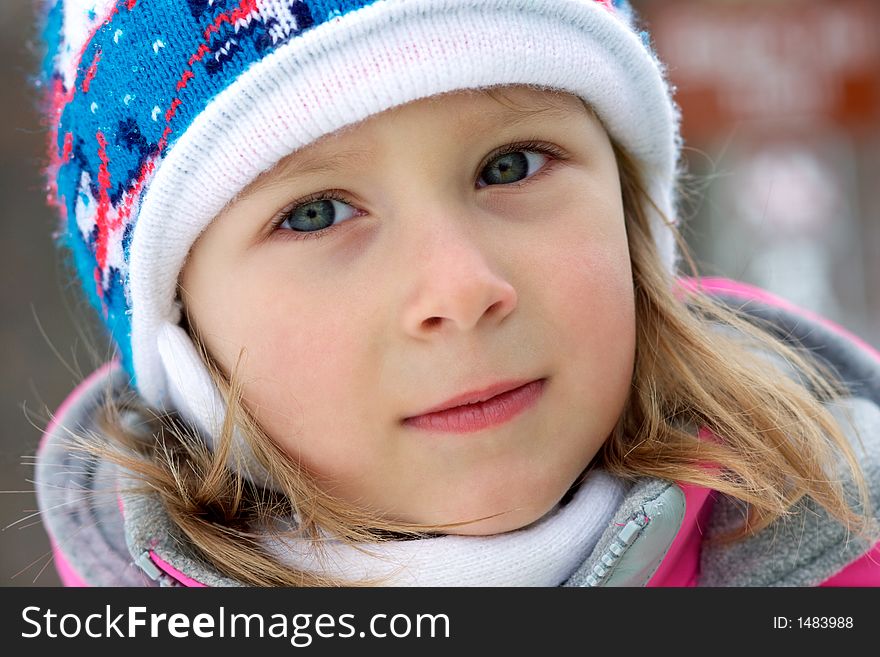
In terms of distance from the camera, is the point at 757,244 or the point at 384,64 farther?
the point at 757,244

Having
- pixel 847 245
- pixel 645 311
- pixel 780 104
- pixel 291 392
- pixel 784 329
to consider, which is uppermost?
pixel 291 392

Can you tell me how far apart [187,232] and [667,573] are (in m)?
0.70

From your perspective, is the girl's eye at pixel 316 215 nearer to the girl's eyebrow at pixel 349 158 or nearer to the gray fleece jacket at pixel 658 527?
the girl's eyebrow at pixel 349 158

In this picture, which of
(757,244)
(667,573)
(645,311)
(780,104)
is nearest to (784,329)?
(645,311)

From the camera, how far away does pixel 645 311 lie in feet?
3.89

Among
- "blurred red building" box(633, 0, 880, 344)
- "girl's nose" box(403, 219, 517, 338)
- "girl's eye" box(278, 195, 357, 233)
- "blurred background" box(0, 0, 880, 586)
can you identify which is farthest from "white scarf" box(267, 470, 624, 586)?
"blurred red building" box(633, 0, 880, 344)

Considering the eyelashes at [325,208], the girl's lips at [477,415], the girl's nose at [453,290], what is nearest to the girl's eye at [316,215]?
the eyelashes at [325,208]

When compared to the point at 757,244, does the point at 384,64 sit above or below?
above

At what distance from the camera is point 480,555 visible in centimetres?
97

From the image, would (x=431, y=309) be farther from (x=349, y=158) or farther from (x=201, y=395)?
(x=201, y=395)

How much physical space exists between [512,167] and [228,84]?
316mm

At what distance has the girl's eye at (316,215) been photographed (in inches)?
37.9

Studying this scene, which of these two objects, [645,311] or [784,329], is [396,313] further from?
[784,329]

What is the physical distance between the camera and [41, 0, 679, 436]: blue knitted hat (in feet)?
2.98
